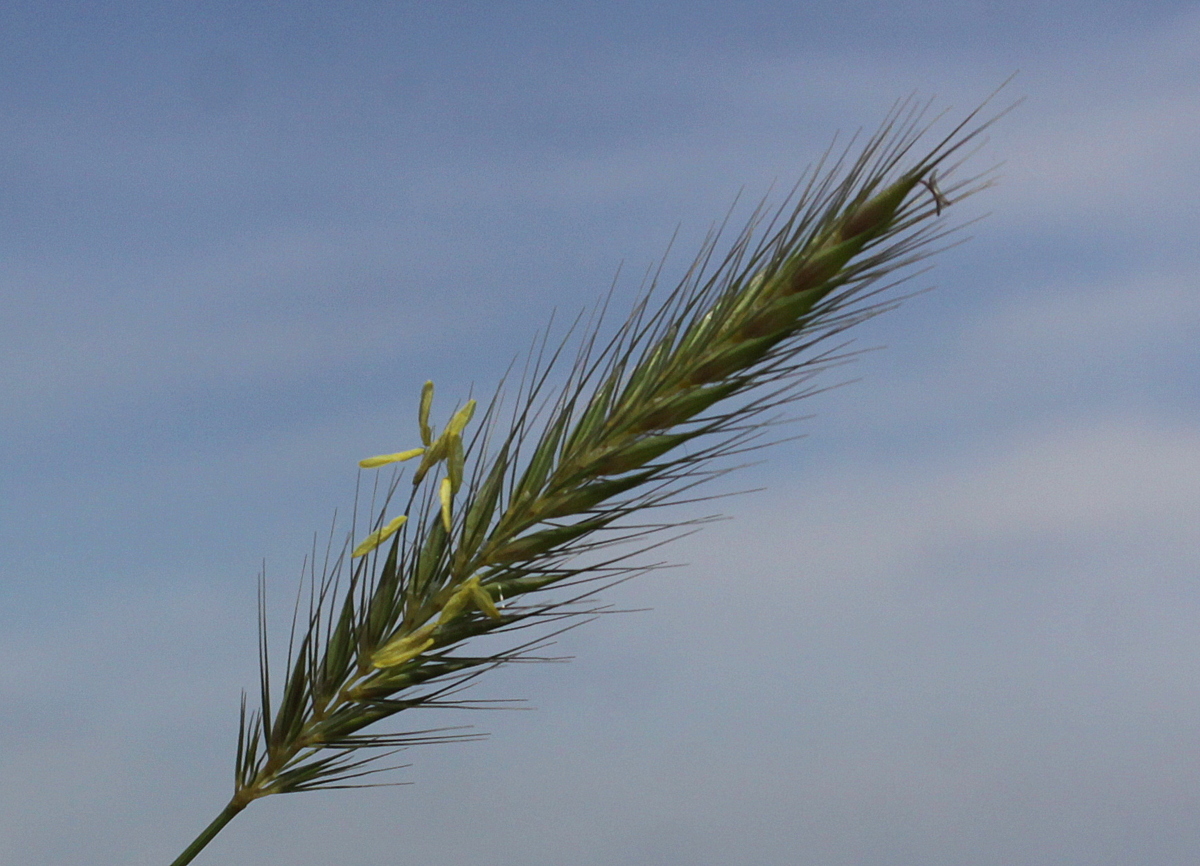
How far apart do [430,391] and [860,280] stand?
3.54 ft

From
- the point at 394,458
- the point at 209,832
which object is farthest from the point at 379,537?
the point at 209,832

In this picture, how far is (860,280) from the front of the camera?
2969 millimetres

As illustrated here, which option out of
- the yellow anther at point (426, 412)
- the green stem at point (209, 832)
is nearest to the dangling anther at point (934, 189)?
the yellow anther at point (426, 412)

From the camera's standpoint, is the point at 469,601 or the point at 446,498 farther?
the point at 446,498

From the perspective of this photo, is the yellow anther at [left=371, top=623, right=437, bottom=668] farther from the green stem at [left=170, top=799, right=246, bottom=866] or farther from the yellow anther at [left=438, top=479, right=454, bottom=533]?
the green stem at [left=170, top=799, right=246, bottom=866]

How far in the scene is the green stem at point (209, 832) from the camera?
285 centimetres

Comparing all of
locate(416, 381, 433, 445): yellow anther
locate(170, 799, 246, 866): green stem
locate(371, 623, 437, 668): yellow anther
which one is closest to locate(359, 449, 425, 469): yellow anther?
locate(416, 381, 433, 445): yellow anther

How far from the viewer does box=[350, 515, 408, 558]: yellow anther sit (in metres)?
3.19

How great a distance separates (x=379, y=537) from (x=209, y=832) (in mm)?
796

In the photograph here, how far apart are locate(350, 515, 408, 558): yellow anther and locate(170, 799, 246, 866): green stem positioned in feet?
2.19

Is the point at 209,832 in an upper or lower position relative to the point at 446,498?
lower

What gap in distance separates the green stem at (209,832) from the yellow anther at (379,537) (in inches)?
26.3

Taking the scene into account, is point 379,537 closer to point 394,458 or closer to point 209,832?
point 394,458

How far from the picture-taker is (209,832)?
9.68 feet
